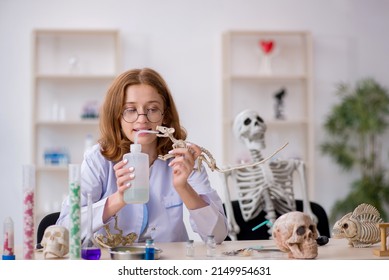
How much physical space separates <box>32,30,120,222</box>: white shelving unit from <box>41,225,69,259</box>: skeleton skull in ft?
A: 12.7

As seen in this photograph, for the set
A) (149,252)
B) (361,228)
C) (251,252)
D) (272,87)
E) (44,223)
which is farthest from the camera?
(272,87)

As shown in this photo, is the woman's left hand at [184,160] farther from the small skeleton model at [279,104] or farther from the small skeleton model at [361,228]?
the small skeleton model at [279,104]

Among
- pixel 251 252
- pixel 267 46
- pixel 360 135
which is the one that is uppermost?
pixel 267 46

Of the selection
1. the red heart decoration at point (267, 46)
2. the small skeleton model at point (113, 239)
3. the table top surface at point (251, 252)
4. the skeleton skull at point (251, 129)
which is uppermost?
the red heart decoration at point (267, 46)

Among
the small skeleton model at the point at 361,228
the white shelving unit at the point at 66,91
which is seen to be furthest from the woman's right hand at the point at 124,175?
the white shelving unit at the point at 66,91

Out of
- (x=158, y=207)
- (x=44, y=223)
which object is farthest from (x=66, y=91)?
(x=158, y=207)

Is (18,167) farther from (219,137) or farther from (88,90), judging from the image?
(219,137)

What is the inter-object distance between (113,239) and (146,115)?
0.42 m

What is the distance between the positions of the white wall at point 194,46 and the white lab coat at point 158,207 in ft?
11.2

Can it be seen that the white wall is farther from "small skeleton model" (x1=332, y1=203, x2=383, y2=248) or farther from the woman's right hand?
the woman's right hand

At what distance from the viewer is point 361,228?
2.06m

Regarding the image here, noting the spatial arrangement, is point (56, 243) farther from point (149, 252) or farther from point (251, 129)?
point (251, 129)

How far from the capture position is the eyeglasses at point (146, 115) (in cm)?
219
